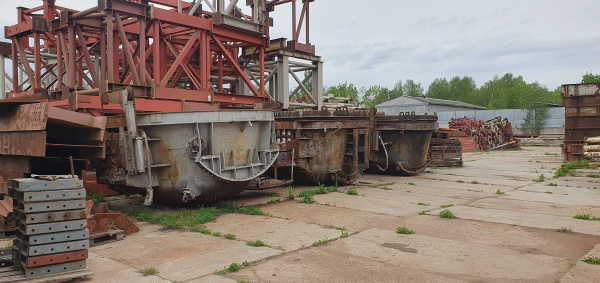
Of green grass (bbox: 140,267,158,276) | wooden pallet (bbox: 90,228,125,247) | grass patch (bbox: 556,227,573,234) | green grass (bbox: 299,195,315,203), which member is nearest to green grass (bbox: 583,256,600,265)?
grass patch (bbox: 556,227,573,234)

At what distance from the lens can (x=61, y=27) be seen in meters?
11.4

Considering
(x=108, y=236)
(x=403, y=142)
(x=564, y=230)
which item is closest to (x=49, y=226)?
(x=108, y=236)

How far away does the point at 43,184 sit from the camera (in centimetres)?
403

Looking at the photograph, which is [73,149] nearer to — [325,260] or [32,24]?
[325,260]

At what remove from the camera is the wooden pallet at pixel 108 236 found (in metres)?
5.31

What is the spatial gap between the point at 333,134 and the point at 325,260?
17.0 ft

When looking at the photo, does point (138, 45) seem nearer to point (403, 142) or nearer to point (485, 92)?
point (403, 142)

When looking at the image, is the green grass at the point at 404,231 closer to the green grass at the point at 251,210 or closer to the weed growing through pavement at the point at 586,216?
the green grass at the point at 251,210

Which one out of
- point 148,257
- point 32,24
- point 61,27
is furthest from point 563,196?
point 32,24

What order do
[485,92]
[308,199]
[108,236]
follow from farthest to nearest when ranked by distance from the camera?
[485,92], [308,199], [108,236]

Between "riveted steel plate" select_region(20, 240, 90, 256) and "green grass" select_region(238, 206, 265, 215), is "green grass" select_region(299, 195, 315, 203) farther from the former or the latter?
"riveted steel plate" select_region(20, 240, 90, 256)

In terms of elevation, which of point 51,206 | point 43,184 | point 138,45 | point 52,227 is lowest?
point 52,227

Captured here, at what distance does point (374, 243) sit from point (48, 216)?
3.33m

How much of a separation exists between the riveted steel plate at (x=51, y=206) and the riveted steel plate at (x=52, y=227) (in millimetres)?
126
